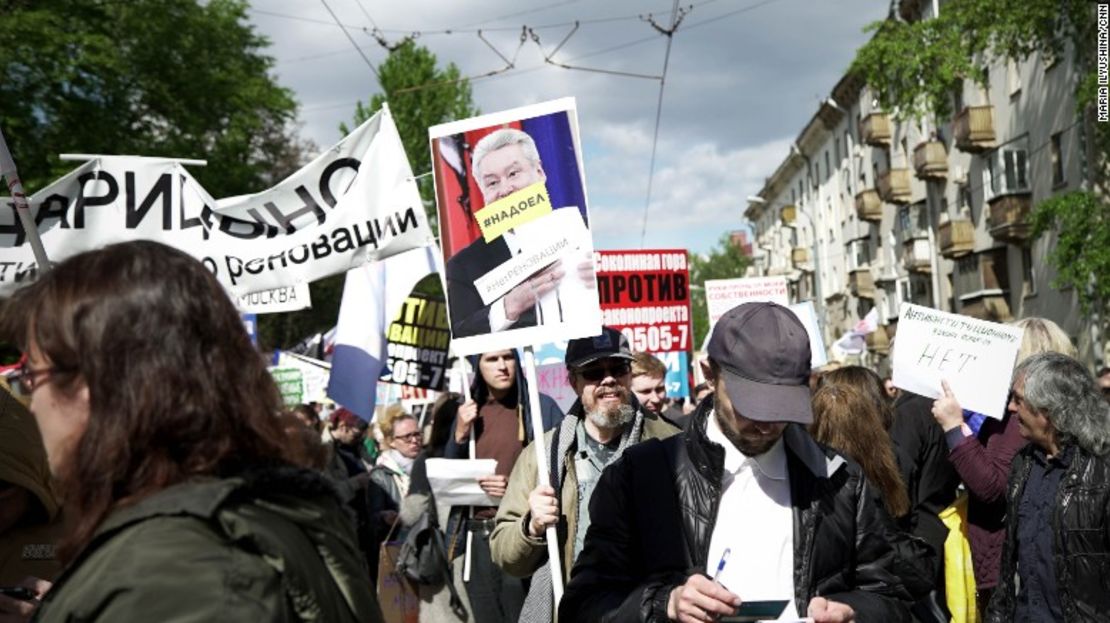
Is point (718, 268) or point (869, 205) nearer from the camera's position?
point (869, 205)

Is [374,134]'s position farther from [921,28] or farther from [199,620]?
[921,28]

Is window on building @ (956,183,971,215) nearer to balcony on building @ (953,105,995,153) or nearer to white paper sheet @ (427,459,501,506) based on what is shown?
balcony on building @ (953,105,995,153)

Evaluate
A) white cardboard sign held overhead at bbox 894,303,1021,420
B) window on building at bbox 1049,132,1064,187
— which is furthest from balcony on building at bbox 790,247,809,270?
white cardboard sign held overhead at bbox 894,303,1021,420

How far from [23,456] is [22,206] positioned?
2.84 m

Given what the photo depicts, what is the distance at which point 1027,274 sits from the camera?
40.7 metres

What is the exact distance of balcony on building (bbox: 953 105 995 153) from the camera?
3981 cm

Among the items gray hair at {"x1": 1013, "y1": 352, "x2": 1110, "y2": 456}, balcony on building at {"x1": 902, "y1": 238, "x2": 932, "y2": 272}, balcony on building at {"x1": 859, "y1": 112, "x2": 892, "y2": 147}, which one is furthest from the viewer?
balcony on building at {"x1": 859, "y1": 112, "x2": 892, "y2": 147}

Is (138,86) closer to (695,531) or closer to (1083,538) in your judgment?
(1083,538)

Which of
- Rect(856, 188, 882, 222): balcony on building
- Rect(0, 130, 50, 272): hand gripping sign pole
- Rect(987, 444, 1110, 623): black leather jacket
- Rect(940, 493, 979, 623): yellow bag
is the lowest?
Rect(940, 493, 979, 623): yellow bag

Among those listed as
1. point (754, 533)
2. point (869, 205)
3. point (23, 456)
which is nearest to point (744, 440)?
point (754, 533)

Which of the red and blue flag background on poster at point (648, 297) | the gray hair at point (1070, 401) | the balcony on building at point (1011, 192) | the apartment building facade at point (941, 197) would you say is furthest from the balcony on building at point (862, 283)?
the gray hair at point (1070, 401)

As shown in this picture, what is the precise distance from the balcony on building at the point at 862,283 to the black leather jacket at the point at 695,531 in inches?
2419

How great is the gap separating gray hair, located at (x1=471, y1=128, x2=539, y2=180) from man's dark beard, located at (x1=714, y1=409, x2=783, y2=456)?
2.37 meters

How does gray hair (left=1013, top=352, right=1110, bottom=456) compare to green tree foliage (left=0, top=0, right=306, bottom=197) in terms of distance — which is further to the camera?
green tree foliage (left=0, top=0, right=306, bottom=197)
